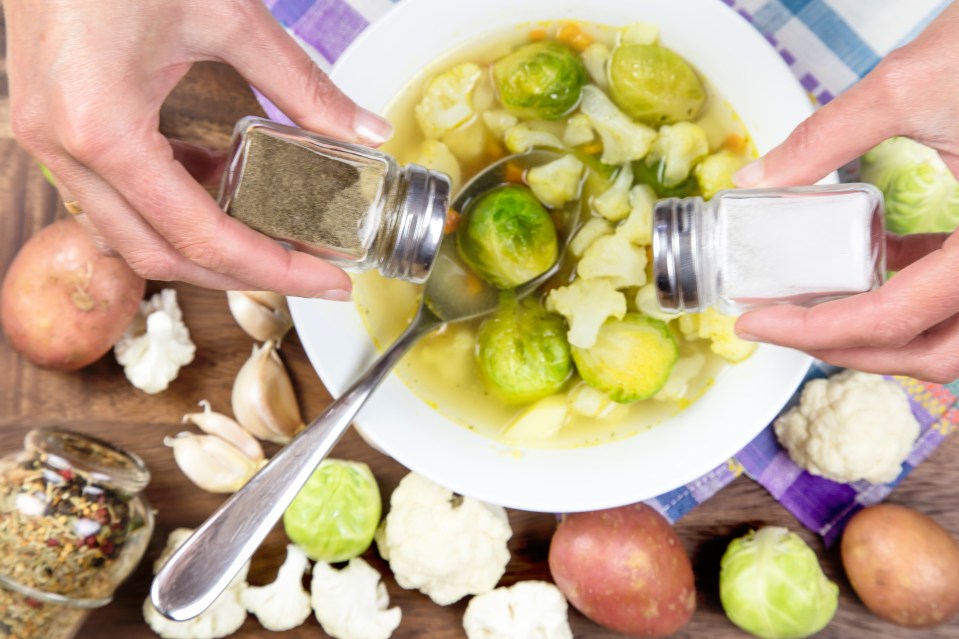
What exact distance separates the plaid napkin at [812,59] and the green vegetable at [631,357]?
15.0 inches

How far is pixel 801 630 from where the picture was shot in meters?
2.17

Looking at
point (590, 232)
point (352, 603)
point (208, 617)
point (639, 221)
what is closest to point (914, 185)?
A: point (639, 221)

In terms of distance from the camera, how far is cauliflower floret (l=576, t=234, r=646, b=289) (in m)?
2.06

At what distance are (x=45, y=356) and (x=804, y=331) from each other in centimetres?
187

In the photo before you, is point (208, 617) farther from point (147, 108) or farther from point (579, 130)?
point (579, 130)

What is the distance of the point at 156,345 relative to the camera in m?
2.20

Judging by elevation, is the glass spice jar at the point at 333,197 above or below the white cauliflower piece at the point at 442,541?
above

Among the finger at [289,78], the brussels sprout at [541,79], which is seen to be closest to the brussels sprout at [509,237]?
the brussels sprout at [541,79]

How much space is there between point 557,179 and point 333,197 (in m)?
Result: 0.76

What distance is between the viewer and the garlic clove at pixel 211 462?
2.24m

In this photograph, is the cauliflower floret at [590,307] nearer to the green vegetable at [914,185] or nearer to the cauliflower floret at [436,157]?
the cauliflower floret at [436,157]

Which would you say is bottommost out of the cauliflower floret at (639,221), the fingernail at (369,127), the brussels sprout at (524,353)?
the brussels sprout at (524,353)

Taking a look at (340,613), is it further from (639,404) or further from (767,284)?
(767,284)

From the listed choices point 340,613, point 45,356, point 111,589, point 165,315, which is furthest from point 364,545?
point 45,356
